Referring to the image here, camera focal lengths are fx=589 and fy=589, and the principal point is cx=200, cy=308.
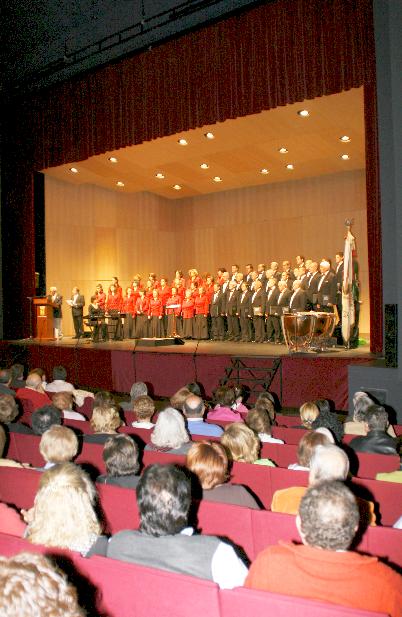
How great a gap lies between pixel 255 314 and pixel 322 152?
141 inches

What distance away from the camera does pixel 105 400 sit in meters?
4.29

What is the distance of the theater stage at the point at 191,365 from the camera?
715cm

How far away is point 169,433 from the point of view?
3.38 m

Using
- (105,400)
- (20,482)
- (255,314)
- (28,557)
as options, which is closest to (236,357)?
(255,314)

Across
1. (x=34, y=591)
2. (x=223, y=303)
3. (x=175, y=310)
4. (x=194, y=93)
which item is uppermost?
(x=194, y=93)

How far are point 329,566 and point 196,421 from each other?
2635mm

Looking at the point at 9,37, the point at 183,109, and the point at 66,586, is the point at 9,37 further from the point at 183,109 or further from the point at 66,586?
the point at 66,586

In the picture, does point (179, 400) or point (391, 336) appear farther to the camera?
point (391, 336)

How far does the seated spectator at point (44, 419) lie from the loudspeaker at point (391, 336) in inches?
147

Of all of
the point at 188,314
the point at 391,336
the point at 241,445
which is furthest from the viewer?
the point at 188,314

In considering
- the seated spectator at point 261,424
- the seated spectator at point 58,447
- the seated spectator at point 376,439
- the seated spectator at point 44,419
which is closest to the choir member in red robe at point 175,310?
the seated spectator at point 44,419

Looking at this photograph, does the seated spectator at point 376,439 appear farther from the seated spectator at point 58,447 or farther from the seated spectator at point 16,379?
the seated spectator at point 16,379

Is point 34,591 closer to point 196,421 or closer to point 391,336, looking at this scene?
point 196,421

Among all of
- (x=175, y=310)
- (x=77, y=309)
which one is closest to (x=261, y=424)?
(x=175, y=310)
